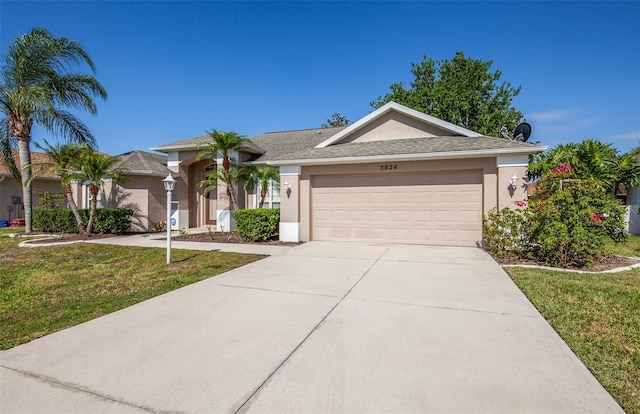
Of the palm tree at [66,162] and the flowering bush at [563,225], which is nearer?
the flowering bush at [563,225]

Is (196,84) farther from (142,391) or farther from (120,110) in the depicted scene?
(142,391)

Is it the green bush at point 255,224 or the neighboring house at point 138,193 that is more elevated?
the neighboring house at point 138,193

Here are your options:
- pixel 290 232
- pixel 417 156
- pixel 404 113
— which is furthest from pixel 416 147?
pixel 290 232

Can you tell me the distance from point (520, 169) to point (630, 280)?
414 centimetres

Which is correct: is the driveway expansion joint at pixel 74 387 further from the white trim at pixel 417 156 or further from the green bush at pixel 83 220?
the green bush at pixel 83 220

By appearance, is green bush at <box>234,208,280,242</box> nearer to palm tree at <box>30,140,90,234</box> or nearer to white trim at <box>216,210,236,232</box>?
white trim at <box>216,210,236,232</box>

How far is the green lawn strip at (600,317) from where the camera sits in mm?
2801

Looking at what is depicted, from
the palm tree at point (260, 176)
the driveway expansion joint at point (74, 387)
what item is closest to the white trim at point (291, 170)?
the palm tree at point (260, 176)

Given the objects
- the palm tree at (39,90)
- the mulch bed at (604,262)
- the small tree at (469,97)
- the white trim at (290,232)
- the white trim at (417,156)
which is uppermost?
the small tree at (469,97)

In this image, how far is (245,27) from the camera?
1352 cm

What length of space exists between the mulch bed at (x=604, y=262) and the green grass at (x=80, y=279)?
672 cm

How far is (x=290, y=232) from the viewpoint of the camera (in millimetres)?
11859

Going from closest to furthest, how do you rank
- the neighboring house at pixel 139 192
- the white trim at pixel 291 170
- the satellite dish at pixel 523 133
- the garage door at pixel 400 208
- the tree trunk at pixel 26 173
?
the garage door at pixel 400 208 < the white trim at pixel 291 170 < the satellite dish at pixel 523 133 < the tree trunk at pixel 26 173 < the neighboring house at pixel 139 192

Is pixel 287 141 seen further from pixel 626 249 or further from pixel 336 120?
pixel 336 120
